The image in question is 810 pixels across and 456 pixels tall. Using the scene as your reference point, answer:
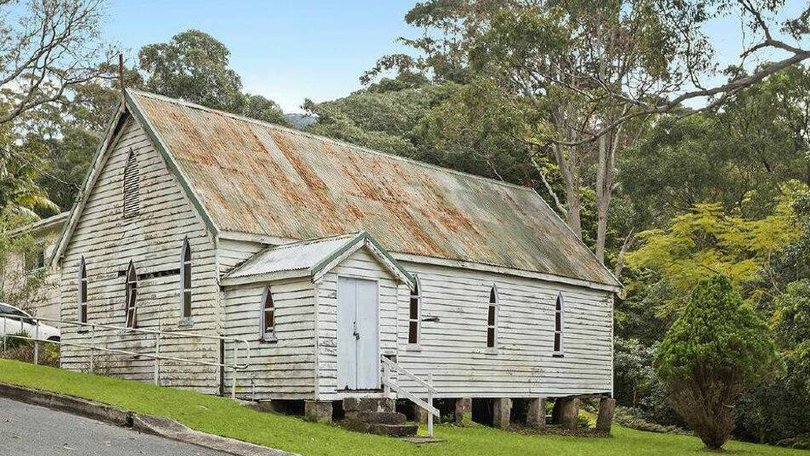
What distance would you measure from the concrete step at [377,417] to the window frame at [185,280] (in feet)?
17.0

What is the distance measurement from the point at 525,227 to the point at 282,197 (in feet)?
35.7

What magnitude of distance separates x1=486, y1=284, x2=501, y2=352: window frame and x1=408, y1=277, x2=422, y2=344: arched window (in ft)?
9.42

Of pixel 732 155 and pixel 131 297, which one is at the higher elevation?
pixel 732 155

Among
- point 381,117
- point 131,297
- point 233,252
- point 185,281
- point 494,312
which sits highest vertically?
point 381,117

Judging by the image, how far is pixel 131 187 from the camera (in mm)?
25672

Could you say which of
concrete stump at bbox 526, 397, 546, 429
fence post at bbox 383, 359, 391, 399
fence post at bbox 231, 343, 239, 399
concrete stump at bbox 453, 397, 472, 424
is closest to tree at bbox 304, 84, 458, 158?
concrete stump at bbox 526, 397, 546, 429

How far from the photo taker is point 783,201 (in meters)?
37.6

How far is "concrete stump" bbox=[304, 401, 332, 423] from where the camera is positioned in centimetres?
2078

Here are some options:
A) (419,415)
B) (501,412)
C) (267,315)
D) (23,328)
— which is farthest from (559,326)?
(23,328)

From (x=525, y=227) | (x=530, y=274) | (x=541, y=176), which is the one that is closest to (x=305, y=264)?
(x=530, y=274)

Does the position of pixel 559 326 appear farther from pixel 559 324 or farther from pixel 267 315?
pixel 267 315

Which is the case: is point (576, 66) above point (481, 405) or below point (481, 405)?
above

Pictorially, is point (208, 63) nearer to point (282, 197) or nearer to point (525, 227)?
point (525, 227)

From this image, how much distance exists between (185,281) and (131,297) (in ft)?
7.34
